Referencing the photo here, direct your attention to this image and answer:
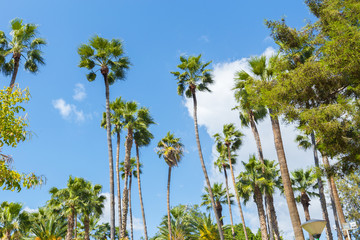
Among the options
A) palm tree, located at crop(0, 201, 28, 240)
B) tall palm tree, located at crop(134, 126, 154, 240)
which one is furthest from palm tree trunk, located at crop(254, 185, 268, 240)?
palm tree, located at crop(0, 201, 28, 240)

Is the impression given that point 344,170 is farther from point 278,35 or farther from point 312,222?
point 278,35

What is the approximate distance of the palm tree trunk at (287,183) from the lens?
46.5 ft

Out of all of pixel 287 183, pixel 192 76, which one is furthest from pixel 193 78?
pixel 287 183

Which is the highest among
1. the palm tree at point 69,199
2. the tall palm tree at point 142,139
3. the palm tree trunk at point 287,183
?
the tall palm tree at point 142,139

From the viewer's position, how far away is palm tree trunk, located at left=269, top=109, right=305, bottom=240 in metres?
14.2

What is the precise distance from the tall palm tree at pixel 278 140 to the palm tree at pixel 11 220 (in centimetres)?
3013

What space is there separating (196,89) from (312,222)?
19.4 meters

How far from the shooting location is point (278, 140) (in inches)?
640

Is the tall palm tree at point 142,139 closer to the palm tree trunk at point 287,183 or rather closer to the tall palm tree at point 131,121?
the tall palm tree at point 131,121

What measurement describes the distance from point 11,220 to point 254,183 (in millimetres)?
26581

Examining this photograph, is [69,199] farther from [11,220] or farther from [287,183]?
[287,183]

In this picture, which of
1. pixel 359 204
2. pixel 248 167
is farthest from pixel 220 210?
pixel 359 204

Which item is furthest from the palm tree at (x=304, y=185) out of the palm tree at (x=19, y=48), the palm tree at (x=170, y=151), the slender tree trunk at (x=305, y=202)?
the palm tree at (x=19, y=48)

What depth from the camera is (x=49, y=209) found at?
33.9m
